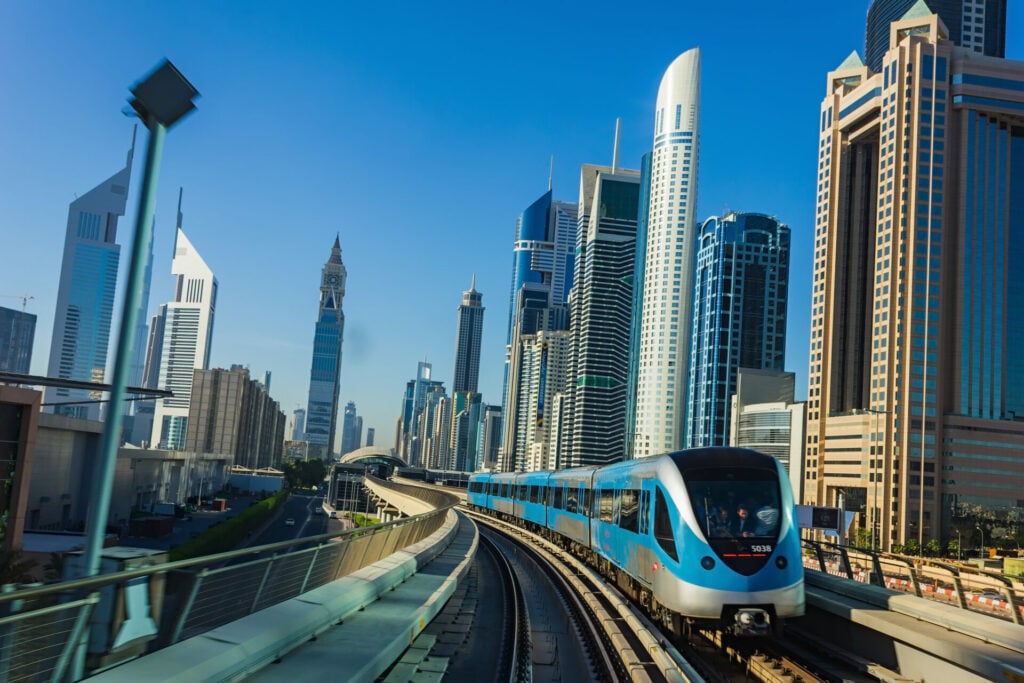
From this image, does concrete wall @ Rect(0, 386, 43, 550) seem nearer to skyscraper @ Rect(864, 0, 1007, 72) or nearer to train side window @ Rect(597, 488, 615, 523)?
train side window @ Rect(597, 488, 615, 523)

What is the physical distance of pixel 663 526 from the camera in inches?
597

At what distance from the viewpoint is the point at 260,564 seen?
8594 mm

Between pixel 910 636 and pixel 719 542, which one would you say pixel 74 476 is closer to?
pixel 719 542

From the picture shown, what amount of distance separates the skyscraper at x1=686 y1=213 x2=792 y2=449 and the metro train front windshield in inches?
6990

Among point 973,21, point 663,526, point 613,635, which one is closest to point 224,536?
point 613,635

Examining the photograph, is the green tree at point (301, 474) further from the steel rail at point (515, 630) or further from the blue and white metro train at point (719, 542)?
the blue and white metro train at point (719, 542)

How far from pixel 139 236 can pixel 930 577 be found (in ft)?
42.5

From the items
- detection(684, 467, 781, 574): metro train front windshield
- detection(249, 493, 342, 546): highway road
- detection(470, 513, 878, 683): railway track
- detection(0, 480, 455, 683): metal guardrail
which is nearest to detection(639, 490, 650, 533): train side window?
detection(470, 513, 878, 683): railway track

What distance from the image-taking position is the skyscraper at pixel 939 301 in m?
107

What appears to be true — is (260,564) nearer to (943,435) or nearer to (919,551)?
(919,551)

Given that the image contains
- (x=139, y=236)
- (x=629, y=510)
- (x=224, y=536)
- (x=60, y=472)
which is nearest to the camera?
(x=139, y=236)

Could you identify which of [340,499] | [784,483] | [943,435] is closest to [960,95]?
[943,435]

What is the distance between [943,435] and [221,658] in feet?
386

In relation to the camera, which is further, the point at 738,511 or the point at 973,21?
the point at 973,21
